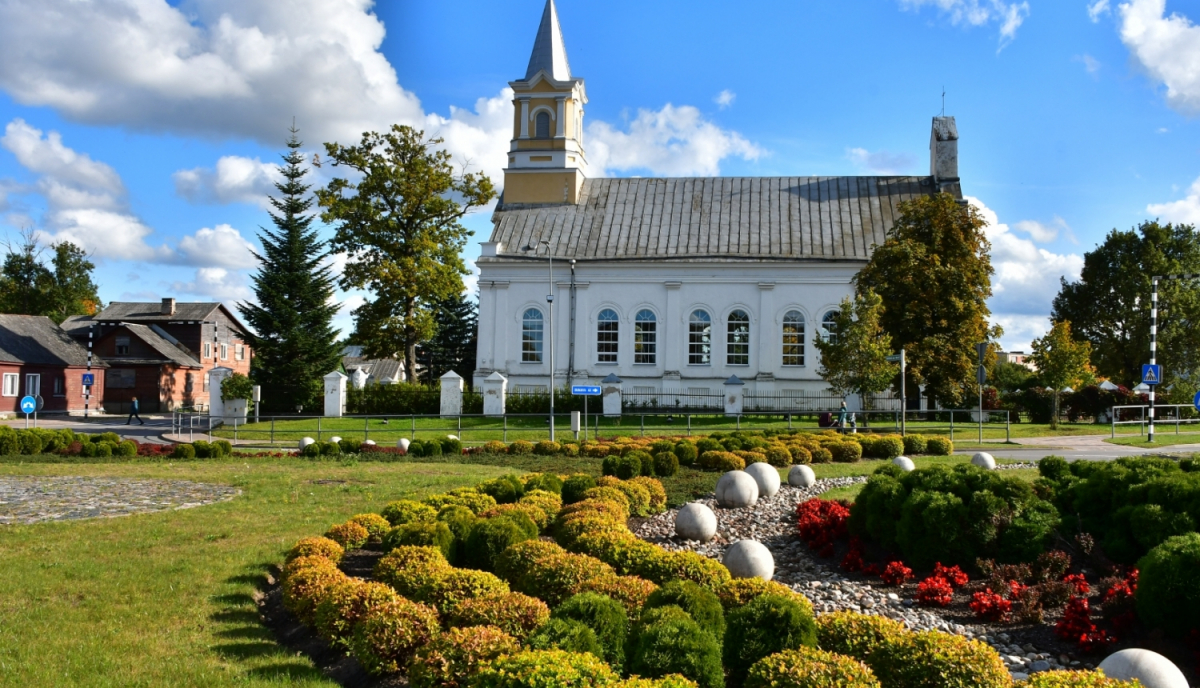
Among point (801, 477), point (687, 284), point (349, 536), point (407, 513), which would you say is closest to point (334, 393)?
point (687, 284)

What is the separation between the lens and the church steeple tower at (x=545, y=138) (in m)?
48.7

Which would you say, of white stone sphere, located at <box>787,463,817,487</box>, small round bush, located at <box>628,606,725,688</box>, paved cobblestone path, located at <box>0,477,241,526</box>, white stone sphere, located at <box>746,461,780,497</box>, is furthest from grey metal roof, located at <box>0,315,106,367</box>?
small round bush, located at <box>628,606,725,688</box>

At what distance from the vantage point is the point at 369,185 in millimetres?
44531

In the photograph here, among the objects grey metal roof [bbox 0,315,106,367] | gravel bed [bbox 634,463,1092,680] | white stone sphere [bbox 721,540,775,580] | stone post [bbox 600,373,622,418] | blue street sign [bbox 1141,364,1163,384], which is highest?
grey metal roof [bbox 0,315,106,367]

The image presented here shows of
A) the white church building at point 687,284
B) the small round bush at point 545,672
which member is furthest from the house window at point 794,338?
the small round bush at point 545,672

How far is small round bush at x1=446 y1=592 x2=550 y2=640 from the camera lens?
21.3ft

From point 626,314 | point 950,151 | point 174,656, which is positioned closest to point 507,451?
point 174,656

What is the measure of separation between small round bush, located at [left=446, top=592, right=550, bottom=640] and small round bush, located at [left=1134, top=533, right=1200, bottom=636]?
5045mm

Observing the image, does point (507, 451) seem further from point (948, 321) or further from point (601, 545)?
point (948, 321)

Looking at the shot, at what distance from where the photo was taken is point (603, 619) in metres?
6.15

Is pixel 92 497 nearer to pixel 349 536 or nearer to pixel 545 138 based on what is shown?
pixel 349 536

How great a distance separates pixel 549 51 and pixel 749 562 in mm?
44888

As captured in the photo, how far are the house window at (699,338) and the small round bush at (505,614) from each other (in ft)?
124

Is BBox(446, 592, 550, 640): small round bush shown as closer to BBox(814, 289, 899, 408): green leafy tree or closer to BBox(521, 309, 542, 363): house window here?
BBox(814, 289, 899, 408): green leafy tree
